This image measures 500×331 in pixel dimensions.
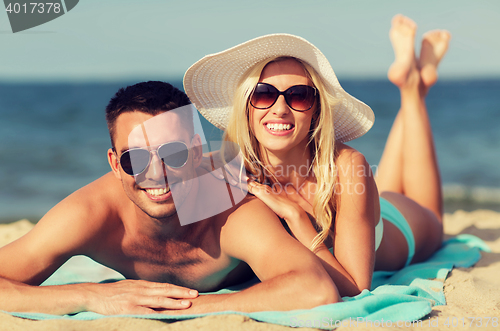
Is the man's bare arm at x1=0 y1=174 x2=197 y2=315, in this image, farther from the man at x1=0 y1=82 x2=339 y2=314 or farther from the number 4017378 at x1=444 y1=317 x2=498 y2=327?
the number 4017378 at x1=444 y1=317 x2=498 y2=327

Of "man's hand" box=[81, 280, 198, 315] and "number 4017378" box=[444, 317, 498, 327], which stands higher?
"man's hand" box=[81, 280, 198, 315]

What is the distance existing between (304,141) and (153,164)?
54.2 inches

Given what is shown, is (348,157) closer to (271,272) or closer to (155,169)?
(271,272)

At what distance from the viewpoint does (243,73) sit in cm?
347

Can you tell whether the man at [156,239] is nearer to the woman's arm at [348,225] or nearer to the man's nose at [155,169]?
the man's nose at [155,169]

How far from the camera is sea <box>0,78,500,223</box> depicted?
832cm

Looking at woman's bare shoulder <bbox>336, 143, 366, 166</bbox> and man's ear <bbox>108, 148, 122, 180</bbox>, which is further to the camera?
woman's bare shoulder <bbox>336, 143, 366, 166</bbox>

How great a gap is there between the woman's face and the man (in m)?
0.50

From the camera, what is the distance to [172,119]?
2758 mm

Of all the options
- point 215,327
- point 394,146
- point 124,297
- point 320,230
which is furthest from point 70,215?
point 394,146

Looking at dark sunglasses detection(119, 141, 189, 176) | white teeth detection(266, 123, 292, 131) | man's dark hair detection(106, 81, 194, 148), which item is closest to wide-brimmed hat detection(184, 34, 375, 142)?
white teeth detection(266, 123, 292, 131)

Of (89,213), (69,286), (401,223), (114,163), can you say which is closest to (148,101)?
(114,163)

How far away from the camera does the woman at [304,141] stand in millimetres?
3092

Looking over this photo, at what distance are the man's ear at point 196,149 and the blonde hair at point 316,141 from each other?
22.2 inches
